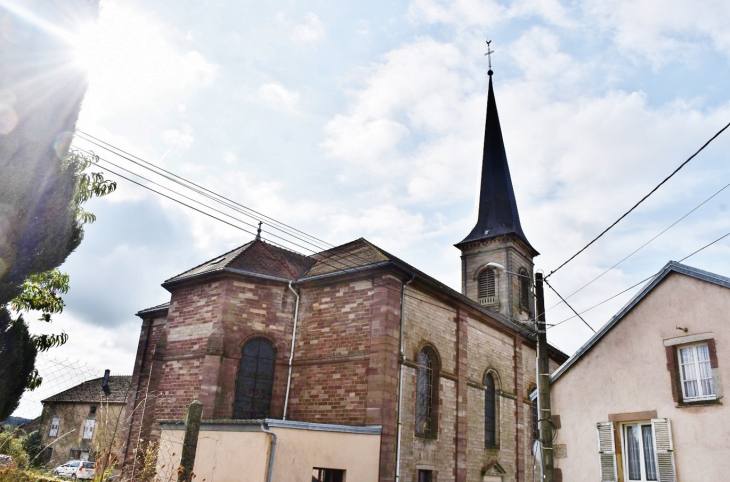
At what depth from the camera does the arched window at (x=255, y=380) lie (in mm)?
15773

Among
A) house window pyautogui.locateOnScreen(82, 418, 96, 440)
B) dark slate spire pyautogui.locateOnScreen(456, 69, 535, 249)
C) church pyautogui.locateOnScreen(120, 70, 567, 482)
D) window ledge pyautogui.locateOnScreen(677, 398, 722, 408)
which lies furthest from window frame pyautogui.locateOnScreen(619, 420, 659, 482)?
house window pyautogui.locateOnScreen(82, 418, 96, 440)

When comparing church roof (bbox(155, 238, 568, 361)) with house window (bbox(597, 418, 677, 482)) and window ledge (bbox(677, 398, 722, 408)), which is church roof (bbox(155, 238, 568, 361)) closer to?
house window (bbox(597, 418, 677, 482))

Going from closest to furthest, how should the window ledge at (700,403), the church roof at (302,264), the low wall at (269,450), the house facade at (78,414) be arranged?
the window ledge at (700,403)
the low wall at (269,450)
the church roof at (302,264)
the house facade at (78,414)

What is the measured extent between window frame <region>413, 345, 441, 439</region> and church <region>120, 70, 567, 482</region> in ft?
0.12

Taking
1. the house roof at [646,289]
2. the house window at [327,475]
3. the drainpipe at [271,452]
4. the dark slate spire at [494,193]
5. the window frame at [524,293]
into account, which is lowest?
the house window at [327,475]

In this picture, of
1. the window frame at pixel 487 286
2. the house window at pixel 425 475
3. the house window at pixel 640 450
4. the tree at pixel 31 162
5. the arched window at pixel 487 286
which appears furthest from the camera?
the arched window at pixel 487 286

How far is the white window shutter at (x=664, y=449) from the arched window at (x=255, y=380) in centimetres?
1031

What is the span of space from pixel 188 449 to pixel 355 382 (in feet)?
25.2

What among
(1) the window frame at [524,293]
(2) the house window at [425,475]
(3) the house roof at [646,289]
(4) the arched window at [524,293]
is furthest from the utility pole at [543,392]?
(4) the arched window at [524,293]

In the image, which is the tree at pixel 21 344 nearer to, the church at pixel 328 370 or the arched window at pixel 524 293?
the church at pixel 328 370

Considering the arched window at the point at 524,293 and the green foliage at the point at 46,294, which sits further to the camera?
the arched window at the point at 524,293

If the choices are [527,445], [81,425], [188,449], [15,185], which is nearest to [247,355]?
[188,449]

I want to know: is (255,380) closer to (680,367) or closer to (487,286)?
(680,367)

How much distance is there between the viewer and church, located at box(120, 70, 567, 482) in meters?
13.4
